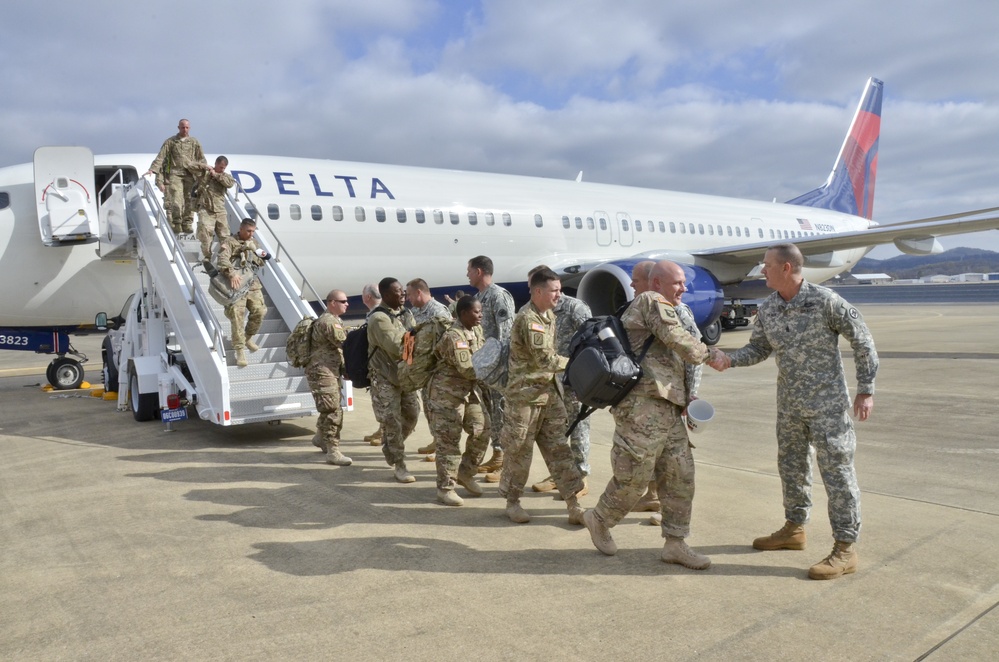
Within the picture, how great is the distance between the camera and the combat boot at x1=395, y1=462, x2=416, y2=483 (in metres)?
5.71

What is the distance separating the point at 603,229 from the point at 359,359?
10.5 meters

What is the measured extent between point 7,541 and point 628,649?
12.6ft

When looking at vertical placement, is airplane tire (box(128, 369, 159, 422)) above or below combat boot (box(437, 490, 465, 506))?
above

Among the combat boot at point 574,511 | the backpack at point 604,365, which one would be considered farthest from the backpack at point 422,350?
the backpack at point 604,365

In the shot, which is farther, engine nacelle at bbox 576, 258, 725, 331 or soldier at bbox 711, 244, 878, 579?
engine nacelle at bbox 576, 258, 725, 331

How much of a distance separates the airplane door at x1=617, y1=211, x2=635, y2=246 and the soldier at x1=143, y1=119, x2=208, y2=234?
9.09 meters

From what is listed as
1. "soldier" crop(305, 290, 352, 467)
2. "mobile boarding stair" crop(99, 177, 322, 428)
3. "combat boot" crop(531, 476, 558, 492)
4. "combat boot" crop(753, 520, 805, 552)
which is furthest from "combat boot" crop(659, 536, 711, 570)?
"mobile boarding stair" crop(99, 177, 322, 428)

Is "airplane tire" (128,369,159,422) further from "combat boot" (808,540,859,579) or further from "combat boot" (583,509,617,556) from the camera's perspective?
"combat boot" (808,540,859,579)

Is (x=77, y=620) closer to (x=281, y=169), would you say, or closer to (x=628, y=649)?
(x=628, y=649)

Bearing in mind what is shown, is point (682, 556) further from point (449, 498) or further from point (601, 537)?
point (449, 498)

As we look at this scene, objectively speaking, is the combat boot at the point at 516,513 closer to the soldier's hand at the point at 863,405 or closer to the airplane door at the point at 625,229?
the soldier's hand at the point at 863,405

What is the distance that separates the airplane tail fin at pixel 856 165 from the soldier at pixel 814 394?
22105 mm

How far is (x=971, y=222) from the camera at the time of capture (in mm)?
13172

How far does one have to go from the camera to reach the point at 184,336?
763cm
